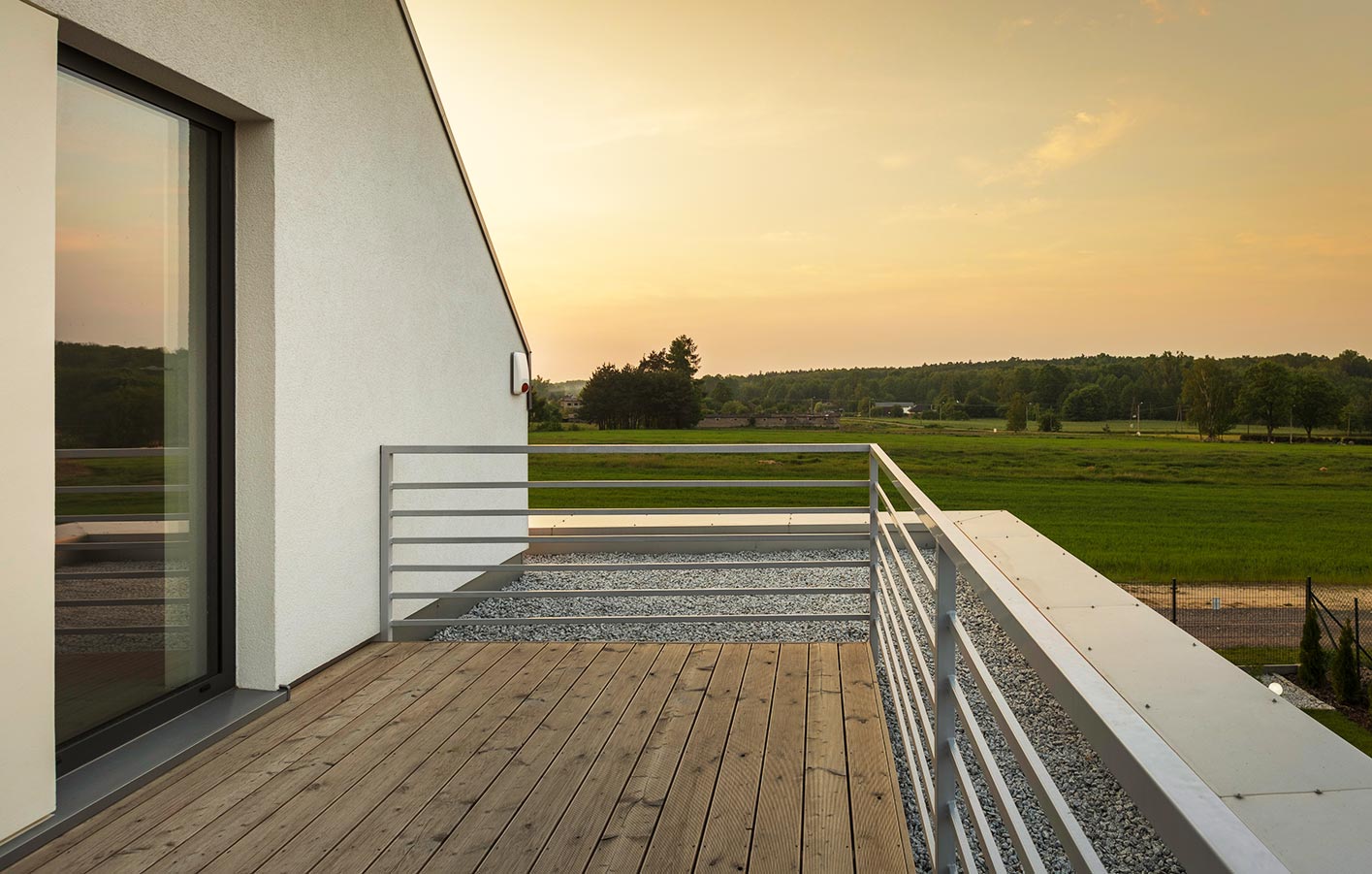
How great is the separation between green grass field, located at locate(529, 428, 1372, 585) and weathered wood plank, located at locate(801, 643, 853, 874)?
21.1 metres

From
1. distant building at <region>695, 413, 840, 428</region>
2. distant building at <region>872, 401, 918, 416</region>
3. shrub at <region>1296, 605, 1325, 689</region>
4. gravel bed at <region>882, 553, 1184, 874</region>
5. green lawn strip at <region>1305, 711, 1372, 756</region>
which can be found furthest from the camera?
distant building at <region>872, 401, 918, 416</region>

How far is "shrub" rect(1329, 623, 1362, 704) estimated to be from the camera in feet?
52.4

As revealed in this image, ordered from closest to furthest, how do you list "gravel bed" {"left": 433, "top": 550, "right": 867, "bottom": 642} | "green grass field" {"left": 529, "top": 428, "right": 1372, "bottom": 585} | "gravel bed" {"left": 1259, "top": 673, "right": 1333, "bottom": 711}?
"gravel bed" {"left": 433, "top": 550, "right": 867, "bottom": 642} < "gravel bed" {"left": 1259, "top": 673, "right": 1333, "bottom": 711} < "green grass field" {"left": 529, "top": 428, "right": 1372, "bottom": 585}

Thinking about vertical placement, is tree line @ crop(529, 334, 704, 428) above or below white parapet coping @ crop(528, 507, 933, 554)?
above

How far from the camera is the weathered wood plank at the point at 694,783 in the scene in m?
1.95

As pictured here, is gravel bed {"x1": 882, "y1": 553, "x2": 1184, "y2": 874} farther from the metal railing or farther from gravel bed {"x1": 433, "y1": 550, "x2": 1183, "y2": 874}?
the metal railing

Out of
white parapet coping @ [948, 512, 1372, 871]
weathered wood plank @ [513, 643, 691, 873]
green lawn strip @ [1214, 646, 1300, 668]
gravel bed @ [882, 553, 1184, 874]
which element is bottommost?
green lawn strip @ [1214, 646, 1300, 668]

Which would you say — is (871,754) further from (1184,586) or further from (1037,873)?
(1184,586)

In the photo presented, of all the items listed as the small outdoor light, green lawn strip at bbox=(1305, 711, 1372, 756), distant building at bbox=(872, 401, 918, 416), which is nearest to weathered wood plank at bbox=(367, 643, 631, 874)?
the small outdoor light

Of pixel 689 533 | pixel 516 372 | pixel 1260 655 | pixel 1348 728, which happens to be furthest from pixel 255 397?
pixel 1260 655

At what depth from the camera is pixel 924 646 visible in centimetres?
634

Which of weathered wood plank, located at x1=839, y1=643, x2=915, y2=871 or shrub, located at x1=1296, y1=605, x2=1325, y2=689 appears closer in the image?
weathered wood plank, located at x1=839, y1=643, x2=915, y2=871

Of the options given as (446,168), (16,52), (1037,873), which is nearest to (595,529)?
(446,168)

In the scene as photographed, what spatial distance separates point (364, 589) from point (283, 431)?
0.97 m
